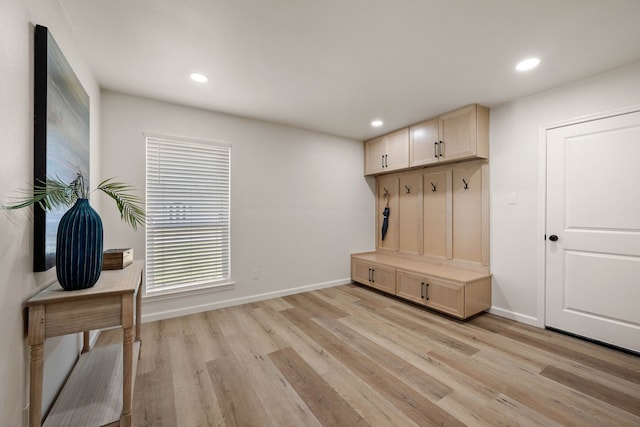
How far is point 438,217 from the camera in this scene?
3.70 meters

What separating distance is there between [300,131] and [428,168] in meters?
1.95

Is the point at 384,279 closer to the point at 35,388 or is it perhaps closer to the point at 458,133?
the point at 458,133

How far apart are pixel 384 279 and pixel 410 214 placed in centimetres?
109

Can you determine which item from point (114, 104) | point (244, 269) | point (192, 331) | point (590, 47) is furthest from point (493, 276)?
point (114, 104)

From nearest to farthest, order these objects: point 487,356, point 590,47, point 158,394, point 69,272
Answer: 1. point 69,272
2. point 158,394
3. point 590,47
4. point 487,356

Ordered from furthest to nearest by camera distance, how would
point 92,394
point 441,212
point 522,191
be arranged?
point 441,212 → point 522,191 → point 92,394

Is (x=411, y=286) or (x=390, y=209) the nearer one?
(x=411, y=286)

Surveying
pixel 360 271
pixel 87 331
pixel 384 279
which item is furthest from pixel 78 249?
pixel 360 271

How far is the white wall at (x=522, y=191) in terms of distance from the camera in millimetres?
2658

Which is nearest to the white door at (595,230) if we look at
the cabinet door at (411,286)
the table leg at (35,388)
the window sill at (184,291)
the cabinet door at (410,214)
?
the cabinet door at (411,286)

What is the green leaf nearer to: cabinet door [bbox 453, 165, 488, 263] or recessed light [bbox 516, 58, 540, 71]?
recessed light [bbox 516, 58, 540, 71]

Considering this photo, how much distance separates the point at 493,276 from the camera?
3.14 meters

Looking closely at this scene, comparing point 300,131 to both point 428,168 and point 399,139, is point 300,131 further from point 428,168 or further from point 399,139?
point 428,168

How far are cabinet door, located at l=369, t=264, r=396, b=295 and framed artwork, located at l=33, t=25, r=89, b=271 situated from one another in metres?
3.38
